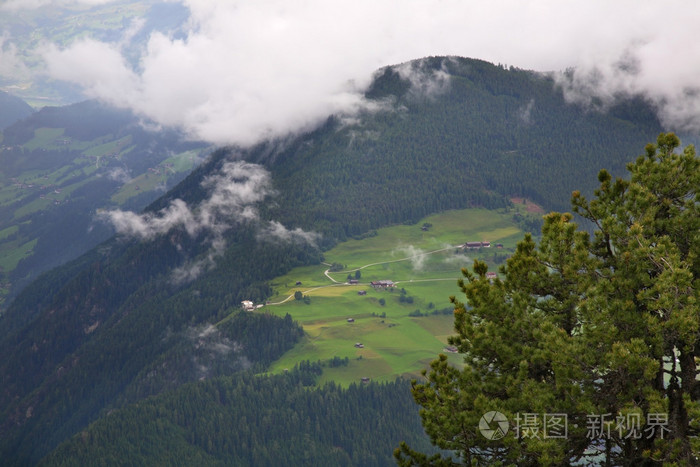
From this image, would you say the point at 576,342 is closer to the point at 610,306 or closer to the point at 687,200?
the point at 610,306

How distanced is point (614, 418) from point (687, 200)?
11.4 m

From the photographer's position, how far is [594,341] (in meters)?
32.9

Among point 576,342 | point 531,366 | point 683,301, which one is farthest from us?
point 531,366

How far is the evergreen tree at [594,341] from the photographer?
3134 cm

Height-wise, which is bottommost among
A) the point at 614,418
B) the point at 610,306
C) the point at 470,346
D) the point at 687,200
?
the point at 614,418

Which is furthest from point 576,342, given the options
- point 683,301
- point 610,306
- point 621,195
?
point 621,195

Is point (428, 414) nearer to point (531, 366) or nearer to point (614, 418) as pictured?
point (531, 366)

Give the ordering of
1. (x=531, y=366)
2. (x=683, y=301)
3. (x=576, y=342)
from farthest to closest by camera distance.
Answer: (x=531, y=366)
(x=576, y=342)
(x=683, y=301)

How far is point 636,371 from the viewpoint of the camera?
103 feet

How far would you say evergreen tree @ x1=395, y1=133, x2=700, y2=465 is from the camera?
3134cm

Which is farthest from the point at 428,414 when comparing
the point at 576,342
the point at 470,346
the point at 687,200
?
the point at 687,200

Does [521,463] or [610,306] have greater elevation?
[610,306]

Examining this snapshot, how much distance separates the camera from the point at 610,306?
32656mm

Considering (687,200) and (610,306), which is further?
(687,200)
